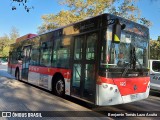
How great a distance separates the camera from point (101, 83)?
22.5 feet

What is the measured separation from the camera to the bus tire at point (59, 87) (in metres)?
9.28

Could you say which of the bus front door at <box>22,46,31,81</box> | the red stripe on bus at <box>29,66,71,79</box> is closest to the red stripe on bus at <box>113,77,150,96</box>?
the red stripe on bus at <box>29,66,71,79</box>

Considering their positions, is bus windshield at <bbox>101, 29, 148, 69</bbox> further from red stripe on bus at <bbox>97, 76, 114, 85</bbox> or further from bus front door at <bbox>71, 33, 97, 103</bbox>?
bus front door at <bbox>71, 33, 97, 103</bbox>

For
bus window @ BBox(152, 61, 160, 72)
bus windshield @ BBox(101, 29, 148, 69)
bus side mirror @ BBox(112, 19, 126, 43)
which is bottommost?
bus window @ BBox(152, 61, 160, 72)

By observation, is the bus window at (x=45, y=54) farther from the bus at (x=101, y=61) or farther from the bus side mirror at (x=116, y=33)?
the bus side mirror at (x=116, y=33)

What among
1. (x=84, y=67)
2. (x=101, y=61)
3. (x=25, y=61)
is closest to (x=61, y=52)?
(x=84, y=67)

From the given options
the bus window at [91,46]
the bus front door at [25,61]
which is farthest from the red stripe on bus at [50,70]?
the bus window at [91,46]

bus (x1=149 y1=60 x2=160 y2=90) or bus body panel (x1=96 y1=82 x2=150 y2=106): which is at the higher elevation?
bus (x1=149 y1=60 x2=160 y2=90)

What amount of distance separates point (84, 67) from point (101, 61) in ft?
3.13

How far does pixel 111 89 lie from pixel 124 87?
2.02 ft

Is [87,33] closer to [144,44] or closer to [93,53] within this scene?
[93,53]

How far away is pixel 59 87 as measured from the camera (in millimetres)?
9500

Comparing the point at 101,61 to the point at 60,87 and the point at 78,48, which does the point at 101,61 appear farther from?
the point at 60,87

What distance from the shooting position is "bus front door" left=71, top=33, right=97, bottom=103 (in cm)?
733
